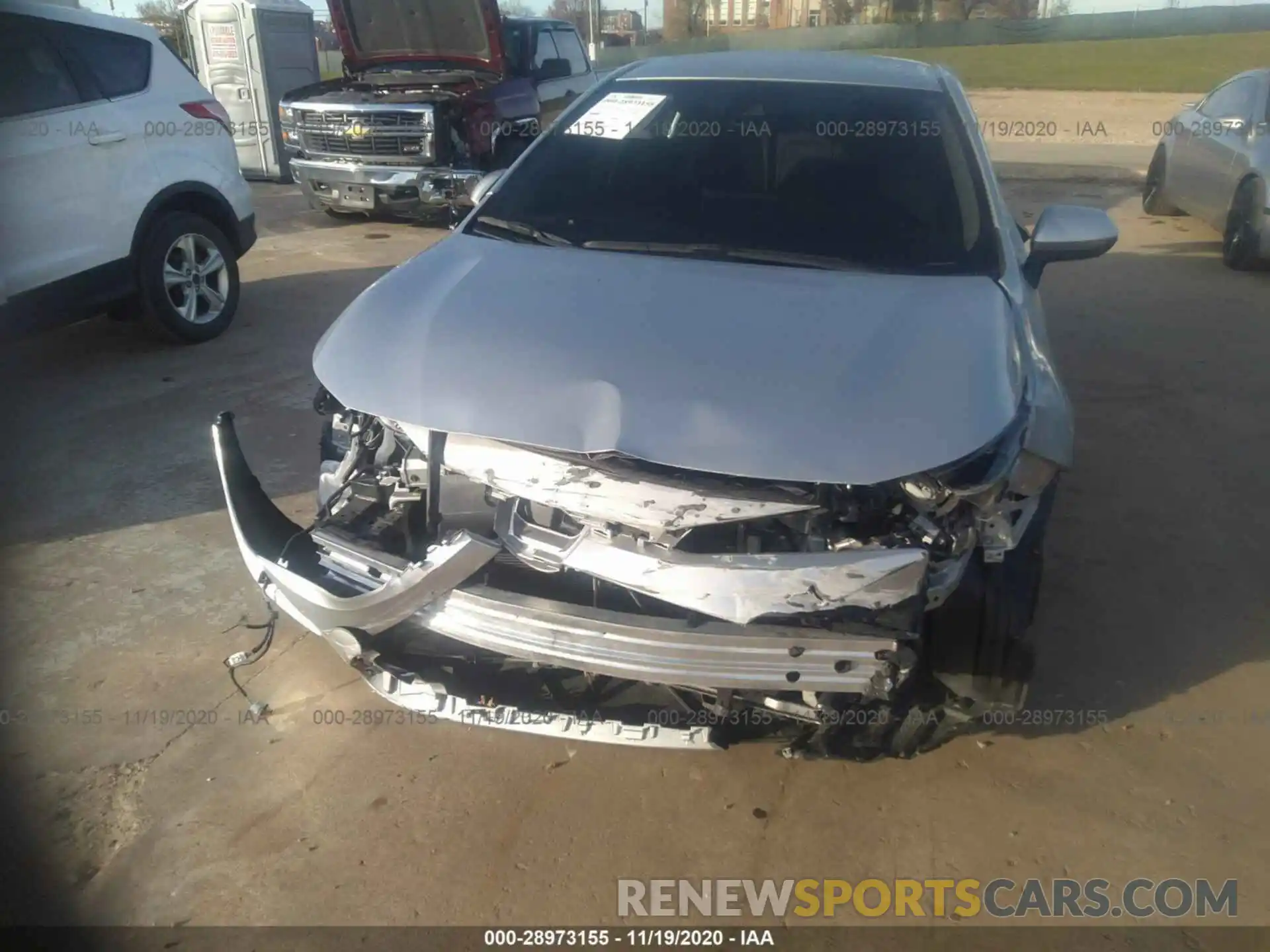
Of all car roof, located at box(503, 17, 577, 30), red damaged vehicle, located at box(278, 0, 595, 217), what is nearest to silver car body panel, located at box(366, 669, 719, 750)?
red damaged vehicle, located at box(278, 0, 595, 217)

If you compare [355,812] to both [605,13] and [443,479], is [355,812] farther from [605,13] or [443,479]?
[605,13]

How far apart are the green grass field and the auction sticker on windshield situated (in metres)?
21.1

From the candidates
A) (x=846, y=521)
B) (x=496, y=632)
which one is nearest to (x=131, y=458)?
(x=496, y=632)

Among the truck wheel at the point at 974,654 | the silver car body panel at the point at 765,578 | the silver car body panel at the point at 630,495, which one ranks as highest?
the silver car body panel at the point at 630,495

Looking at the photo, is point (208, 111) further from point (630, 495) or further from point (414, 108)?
point (630, 495)

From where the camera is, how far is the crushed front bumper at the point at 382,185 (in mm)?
8336

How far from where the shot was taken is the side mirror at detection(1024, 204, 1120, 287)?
10.4 ft

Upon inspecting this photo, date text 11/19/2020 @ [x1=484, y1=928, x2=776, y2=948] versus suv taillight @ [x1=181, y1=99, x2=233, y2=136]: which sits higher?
suv taillight @ [x1=181, y1=99, x2=233, y2=136]

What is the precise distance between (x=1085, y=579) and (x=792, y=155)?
1.85 metres

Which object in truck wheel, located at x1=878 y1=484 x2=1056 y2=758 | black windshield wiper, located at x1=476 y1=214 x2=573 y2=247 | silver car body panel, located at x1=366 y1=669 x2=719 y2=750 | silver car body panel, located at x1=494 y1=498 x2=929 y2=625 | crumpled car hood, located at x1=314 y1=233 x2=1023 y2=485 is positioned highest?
black windshield wiper, located at x1=476 y1=214 x2=573 y2=247

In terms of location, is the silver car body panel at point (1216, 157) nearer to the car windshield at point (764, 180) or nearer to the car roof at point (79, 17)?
the car windshield at point (764, 180)

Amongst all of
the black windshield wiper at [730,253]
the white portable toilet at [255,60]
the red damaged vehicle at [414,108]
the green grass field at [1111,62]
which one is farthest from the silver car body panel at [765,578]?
the green grass field at [1111,62]

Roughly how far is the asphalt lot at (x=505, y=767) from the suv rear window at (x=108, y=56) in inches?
99.2

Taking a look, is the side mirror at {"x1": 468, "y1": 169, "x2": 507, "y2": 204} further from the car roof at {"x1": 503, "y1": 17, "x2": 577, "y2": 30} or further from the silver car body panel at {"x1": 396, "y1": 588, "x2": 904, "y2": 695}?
the car roof at {"x1": 503, "y1": 17, "x2": 577, "y2": 30}
